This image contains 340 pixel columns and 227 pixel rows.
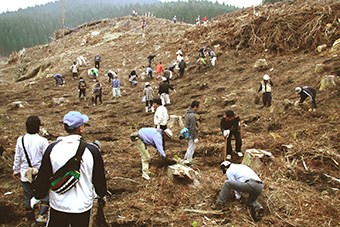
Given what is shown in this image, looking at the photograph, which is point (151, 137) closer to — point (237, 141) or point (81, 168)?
point (81, 168)

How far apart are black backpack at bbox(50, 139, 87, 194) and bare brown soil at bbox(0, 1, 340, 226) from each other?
1.70m

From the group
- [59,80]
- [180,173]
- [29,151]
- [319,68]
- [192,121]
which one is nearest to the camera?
[29,151]

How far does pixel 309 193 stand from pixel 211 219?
2.03 meters

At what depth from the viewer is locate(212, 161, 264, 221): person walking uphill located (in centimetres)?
326

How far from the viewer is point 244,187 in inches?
130

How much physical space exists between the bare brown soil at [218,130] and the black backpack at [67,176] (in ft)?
5.57

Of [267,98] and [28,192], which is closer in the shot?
[28,192]

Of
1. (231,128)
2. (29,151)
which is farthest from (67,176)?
(231,128)

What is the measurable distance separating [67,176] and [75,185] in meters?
0.14

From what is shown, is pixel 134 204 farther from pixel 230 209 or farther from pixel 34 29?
pixel 34 29

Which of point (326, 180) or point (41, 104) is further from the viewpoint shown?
point (41, 104)

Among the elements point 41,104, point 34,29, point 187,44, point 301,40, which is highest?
point 34,29

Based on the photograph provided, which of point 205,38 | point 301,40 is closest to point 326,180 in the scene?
point 301,40

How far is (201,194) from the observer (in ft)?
12.8
